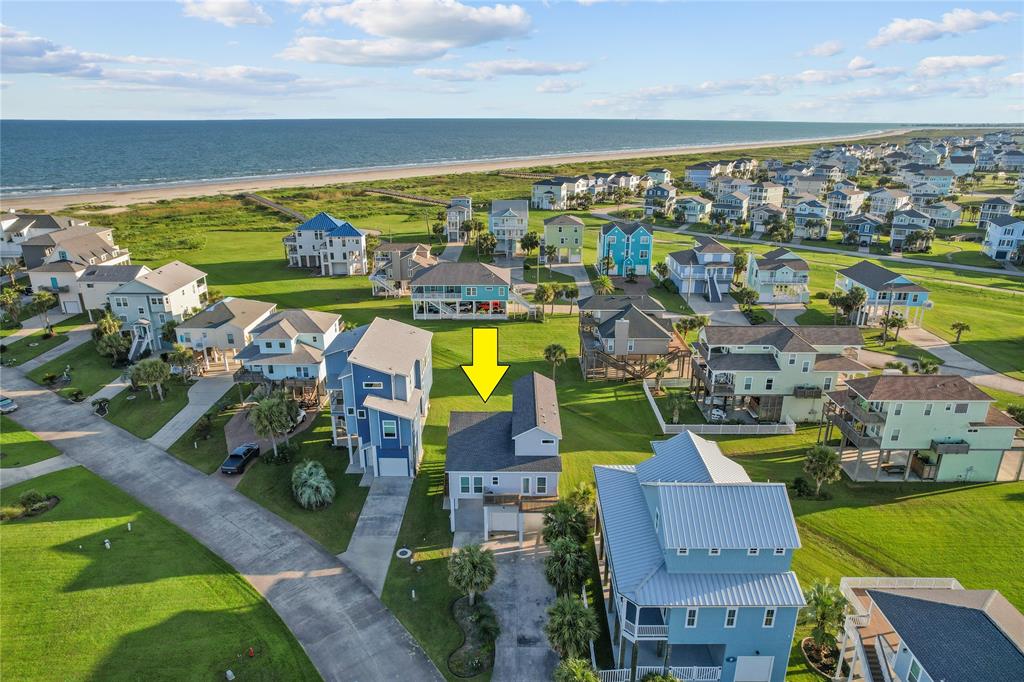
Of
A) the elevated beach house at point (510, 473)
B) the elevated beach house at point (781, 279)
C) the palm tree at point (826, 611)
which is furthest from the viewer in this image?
the elevated beach house at point (781, 279)

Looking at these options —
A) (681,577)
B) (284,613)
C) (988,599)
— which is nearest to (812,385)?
(988,599)

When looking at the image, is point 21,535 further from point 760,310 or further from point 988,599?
point 760,310


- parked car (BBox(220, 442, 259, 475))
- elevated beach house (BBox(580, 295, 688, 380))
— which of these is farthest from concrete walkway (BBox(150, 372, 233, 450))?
elevated beach house (BBox(580, 295, 688, 380))

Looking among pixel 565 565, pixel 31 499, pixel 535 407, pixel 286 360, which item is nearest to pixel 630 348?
pixel 535 407

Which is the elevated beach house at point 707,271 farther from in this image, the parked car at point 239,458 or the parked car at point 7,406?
the parked car at point 7,406

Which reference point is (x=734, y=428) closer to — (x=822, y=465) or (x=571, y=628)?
(x=822, y=465)

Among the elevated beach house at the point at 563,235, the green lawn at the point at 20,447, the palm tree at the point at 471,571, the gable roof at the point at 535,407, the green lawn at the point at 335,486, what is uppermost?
the elevated beach house at the point at 563,235

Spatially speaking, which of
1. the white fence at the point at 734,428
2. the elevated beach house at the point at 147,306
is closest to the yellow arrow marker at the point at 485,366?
the white fence at the point at 734,428

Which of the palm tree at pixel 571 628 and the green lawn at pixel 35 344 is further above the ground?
the palm tree at pixel 571 628
